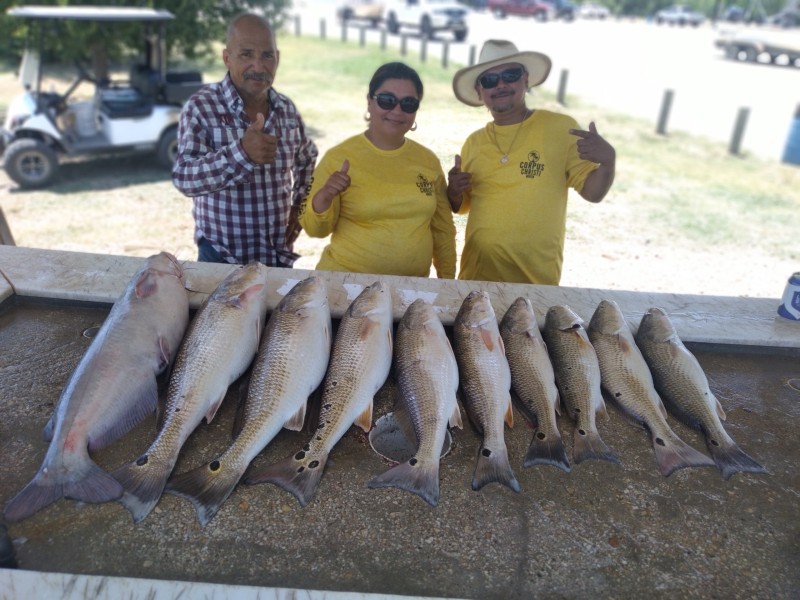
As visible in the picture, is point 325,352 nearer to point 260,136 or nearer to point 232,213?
point 260,136

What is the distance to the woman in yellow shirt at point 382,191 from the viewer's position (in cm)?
310

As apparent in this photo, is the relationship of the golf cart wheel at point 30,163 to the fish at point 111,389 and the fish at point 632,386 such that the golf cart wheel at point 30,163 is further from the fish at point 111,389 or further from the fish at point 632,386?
the fish at point 632,386

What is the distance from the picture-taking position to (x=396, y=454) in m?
2.18

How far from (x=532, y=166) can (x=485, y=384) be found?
1.46 m

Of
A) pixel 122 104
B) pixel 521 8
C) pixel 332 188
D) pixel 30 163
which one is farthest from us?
pixel 521 8

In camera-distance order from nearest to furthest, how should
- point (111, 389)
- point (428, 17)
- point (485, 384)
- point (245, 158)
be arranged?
point (111, 389) < point (485, 384) < point (245, 158) < point (428, 17)

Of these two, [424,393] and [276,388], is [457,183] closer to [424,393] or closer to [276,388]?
[424,393]

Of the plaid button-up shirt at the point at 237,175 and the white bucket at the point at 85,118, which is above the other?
the plaid button-up shirt at the point at 237,175

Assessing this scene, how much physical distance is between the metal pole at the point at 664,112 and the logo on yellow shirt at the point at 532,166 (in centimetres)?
1109

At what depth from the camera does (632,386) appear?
2449 mm

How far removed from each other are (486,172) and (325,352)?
153 cm

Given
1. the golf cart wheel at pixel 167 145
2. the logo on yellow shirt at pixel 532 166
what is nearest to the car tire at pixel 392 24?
the golf cart wheel at pixel 167 145

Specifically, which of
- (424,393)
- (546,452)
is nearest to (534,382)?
(546,452)

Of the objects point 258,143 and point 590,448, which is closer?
point 590,448
